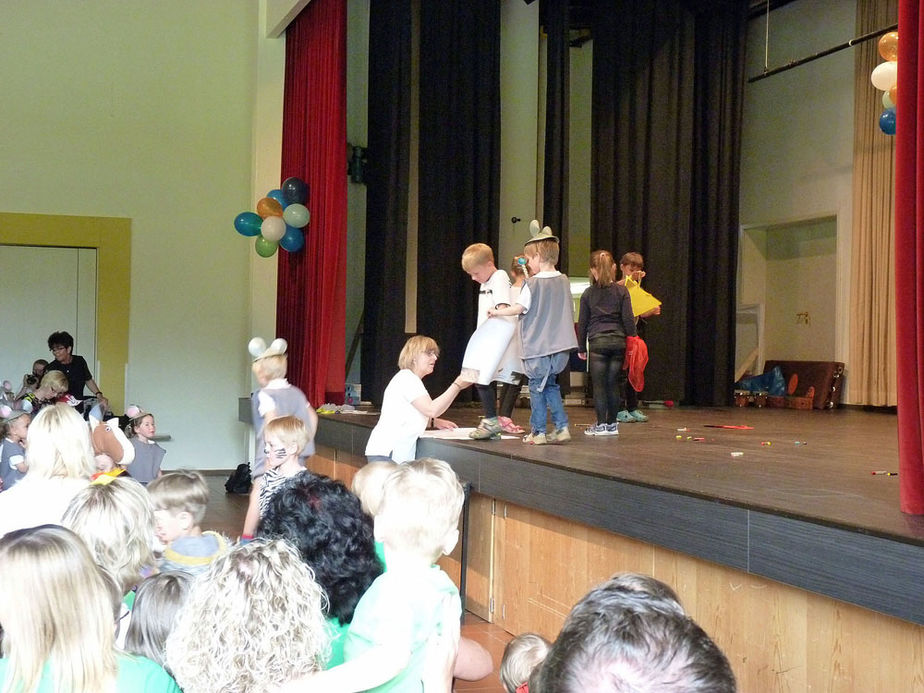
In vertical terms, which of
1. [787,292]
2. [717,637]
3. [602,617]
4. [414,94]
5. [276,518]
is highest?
[414,94]

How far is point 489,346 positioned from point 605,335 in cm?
74

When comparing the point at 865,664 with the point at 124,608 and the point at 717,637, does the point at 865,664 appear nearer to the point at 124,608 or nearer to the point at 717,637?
the point at 717,637

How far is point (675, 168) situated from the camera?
9992mm

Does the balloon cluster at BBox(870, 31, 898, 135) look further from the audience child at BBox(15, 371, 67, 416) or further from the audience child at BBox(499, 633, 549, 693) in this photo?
the audience child at BBox(15, 371, 67, 416)

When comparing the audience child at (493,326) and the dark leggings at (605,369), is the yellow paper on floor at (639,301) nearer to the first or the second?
the dark leggings at (605,369)

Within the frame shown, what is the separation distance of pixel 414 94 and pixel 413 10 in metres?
0.74

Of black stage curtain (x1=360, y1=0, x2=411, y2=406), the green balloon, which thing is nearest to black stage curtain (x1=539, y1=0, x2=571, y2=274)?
black stage curtain (x1=360, y1=0, x2=411, y2=406)

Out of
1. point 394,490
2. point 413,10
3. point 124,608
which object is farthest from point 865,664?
point 413,10

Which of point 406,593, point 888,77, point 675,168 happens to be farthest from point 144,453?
point 675,168

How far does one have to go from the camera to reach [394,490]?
2135mm

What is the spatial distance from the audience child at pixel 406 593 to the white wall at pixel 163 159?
25.7 feet

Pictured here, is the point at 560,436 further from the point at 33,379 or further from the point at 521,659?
the point at 33,379

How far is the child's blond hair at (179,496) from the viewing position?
274cm

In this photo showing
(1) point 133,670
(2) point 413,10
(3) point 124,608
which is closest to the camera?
(1) point 133,670
